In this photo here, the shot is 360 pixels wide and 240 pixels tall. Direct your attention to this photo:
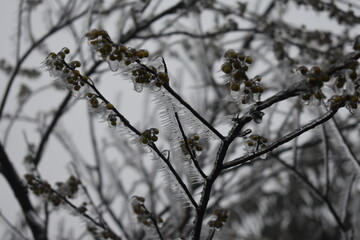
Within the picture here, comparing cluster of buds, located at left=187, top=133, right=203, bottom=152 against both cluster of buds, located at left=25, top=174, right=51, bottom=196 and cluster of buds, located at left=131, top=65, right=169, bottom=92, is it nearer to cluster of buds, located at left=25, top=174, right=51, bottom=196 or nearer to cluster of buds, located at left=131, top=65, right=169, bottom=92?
cluster of buds, located at left=131, top=65, right=169, bottom=92

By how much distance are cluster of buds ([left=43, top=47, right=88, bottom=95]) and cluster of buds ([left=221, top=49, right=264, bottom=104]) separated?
0.55 m

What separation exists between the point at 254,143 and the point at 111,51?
26.8 inches

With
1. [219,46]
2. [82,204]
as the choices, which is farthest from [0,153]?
[219,46]

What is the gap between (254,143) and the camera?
138cm

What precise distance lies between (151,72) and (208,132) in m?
0.35

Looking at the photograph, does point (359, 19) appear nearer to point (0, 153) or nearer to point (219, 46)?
point (219, 46)

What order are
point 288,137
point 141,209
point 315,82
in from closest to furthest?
point 315,82, point 288,137, point 141,209

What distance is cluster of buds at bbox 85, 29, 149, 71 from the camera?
1182mm

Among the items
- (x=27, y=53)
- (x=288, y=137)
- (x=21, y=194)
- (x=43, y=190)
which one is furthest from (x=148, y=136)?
(x=27, y=53)

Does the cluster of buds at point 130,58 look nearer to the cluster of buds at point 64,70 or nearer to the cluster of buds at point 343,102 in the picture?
the cluster of buds at point 64,70

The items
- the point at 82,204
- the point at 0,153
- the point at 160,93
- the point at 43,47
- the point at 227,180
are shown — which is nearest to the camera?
the point at 160,93

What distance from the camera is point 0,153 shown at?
2.49 m

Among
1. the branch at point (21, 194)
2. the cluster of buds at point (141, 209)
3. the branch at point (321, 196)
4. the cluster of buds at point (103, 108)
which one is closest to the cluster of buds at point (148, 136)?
the cluster of buds at point (103, 108)

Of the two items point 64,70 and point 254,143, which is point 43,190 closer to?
point 64,70
